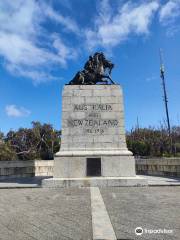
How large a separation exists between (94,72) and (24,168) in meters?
9.17

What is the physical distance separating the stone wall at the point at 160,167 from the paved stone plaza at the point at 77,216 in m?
9.80

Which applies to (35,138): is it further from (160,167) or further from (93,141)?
(93,141)

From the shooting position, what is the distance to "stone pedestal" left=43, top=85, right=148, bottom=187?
42.0 ft

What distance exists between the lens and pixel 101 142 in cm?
1381

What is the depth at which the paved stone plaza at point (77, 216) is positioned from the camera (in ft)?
16.2

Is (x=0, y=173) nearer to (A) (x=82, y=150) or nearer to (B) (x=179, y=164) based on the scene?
(A) (x=82, y=150)

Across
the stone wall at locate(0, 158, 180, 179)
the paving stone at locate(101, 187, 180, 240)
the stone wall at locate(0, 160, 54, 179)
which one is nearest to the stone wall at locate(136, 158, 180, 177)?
the stone wall at locate(0, 158, 180, 179)

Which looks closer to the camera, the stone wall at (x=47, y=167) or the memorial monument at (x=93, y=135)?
the memorial monument at (x=93, y=135)

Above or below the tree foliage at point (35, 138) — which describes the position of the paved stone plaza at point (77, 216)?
below

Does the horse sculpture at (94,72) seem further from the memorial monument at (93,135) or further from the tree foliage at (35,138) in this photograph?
the tree foliage at (35,138)

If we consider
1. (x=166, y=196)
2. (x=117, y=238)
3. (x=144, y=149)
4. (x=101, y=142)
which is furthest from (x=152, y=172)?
(x=144, y=149)

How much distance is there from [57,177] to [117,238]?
8544 mm

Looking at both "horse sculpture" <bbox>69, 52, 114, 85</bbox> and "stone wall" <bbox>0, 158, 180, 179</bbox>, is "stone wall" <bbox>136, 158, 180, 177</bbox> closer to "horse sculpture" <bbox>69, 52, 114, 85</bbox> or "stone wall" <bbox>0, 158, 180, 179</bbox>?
"stone wall" <bbox>0, 158, 180, 179</bbox>

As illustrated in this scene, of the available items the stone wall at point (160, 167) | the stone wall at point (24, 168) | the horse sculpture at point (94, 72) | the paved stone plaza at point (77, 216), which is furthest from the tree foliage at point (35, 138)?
the paved stone plaza at point (77, 216)
